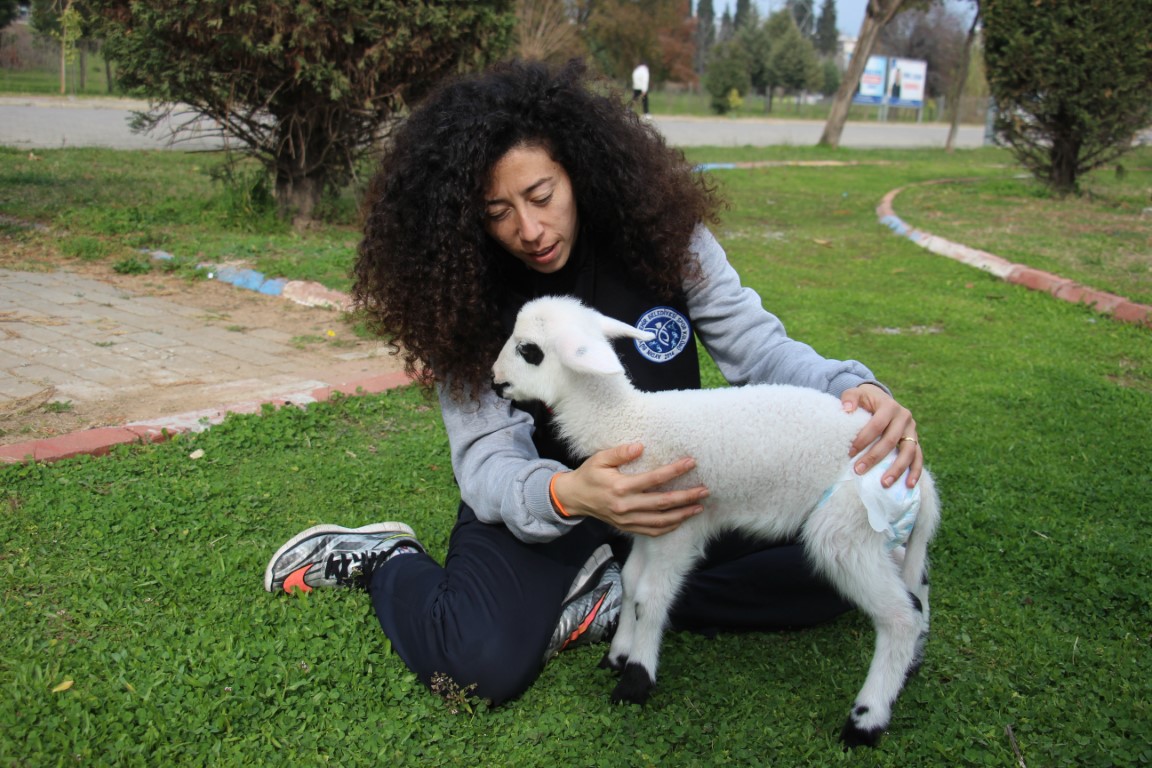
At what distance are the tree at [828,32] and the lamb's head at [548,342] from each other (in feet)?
319

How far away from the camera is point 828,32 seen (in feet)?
307

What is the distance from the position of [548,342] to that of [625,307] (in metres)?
0.58

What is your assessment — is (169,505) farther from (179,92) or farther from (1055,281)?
(1055,281)

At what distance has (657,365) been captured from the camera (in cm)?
331

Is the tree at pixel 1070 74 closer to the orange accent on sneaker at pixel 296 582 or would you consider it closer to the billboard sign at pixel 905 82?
the orange accent on sneaker at pixel 296 582

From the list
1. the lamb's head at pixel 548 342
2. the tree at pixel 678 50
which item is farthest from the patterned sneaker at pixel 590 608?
the tree at pixel 678 50

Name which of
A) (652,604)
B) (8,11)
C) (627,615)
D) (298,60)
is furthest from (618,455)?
(8,11)

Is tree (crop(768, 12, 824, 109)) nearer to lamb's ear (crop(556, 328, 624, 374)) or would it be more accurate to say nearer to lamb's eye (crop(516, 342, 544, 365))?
lamb's eye (crop(516, 342, 544, 365))

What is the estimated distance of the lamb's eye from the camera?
2.85m

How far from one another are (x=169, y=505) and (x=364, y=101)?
6.07 meters

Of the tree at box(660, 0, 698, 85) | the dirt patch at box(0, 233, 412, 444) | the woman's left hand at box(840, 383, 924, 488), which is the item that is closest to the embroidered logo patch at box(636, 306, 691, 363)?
the woman's left hand at box(840, 383, 924, 488)

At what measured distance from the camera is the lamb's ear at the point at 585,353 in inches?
103

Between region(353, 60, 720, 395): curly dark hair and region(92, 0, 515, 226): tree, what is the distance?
5.63m

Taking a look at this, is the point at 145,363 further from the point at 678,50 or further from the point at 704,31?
the point at 704,31
